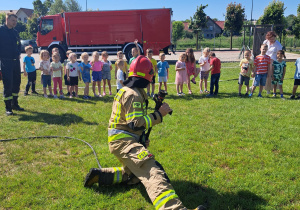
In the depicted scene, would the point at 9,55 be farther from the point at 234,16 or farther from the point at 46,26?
the point at 234,16

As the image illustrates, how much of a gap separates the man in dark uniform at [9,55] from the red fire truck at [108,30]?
44.8 ft

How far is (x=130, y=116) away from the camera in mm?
3275

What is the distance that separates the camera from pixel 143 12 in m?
20.6

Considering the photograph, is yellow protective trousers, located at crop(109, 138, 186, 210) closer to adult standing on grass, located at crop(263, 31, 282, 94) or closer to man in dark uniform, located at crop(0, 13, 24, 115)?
man in dark uniform, located at crop(0, 13, 24, 115)

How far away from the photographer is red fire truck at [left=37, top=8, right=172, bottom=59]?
2072 cm

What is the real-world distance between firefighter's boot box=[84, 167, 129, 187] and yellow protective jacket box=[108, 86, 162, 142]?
623 millimetres

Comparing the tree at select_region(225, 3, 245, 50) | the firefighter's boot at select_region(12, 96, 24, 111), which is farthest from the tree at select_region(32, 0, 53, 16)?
the firefighter's boot at select_region(12, 96, 24, 111)

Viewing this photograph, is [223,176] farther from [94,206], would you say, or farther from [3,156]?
[3,156]

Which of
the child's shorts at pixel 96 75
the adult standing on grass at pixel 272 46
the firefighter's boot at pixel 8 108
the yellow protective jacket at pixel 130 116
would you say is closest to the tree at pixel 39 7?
the child's shorts at pixel 96 75

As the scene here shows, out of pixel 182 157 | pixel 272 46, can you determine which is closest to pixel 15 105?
pixel 182 157

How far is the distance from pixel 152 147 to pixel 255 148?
2.07m

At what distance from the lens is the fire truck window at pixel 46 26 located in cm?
2148

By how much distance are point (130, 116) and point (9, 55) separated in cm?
591

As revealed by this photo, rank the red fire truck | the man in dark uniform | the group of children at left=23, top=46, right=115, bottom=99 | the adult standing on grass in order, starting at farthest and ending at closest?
the red fire truck, the group of children at left=23, top=46, right=115, bottom=99, the adult standing on grass, the man in dark uniform
